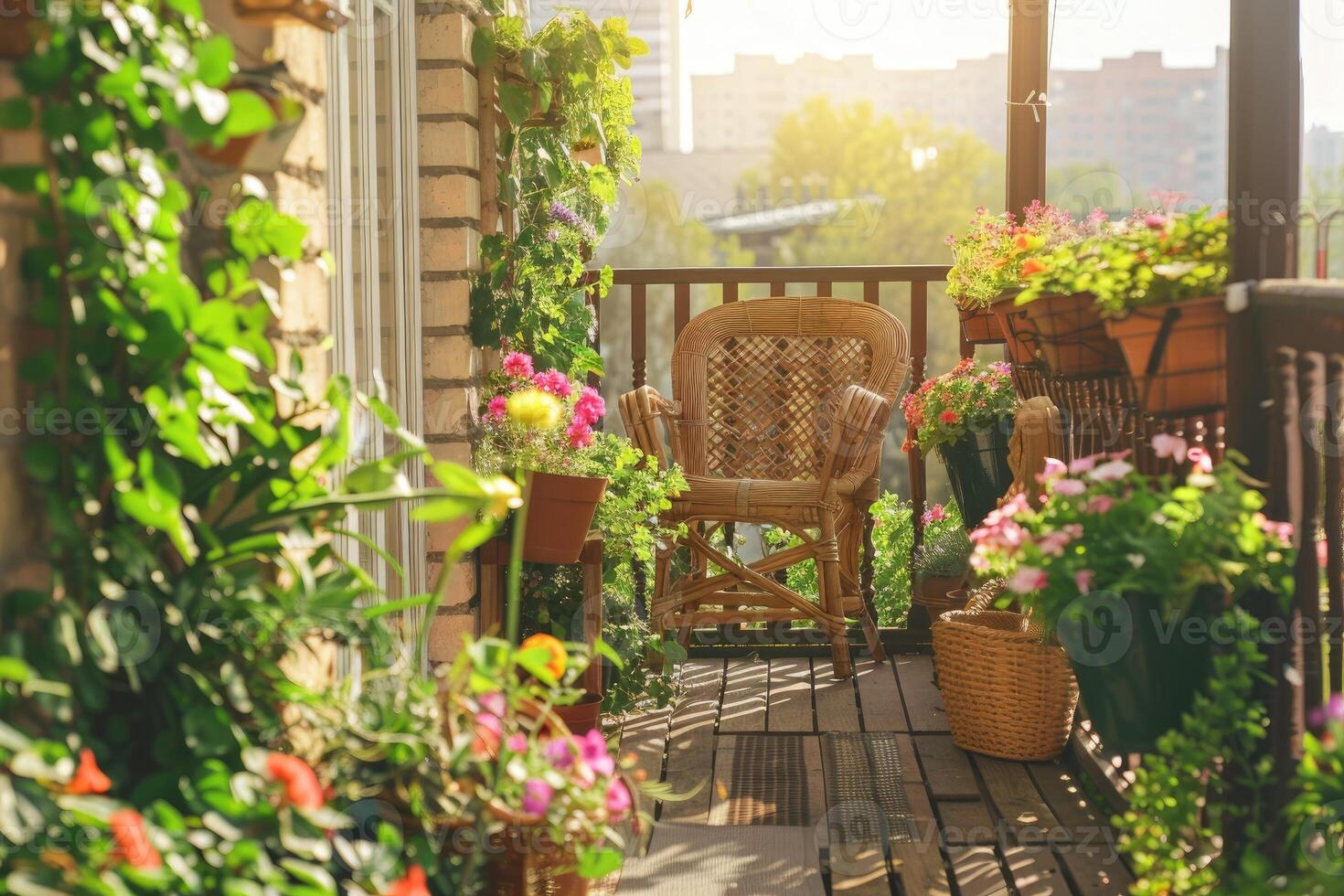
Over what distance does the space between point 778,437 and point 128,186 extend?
2834 millimetres

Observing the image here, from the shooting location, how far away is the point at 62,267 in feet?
3.68

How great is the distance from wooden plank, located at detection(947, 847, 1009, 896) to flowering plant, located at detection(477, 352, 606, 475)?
1046 mm

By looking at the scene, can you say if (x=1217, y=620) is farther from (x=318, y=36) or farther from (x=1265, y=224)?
(x=318, y=36)

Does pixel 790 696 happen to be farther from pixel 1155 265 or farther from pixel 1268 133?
pixel 1268 133

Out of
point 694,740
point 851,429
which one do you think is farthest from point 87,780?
point 851,429

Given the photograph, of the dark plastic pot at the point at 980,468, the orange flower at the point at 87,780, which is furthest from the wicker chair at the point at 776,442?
the orange flower at the point at 87,780

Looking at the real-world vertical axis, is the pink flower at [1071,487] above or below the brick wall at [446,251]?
below

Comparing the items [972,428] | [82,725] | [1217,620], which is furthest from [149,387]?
[972,428]

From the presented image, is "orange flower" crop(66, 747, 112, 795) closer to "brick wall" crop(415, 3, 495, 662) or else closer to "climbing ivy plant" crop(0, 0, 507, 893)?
"climbing ivy plant" crop(0, 0, 507, 893)

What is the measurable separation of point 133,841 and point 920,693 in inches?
103

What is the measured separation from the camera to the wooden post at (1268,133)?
5.10 ft

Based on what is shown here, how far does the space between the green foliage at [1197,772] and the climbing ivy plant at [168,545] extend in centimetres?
85

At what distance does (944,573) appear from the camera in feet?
11.8

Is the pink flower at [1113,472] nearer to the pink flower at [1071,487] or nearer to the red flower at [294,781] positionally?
the pink flower at [1071,487]
